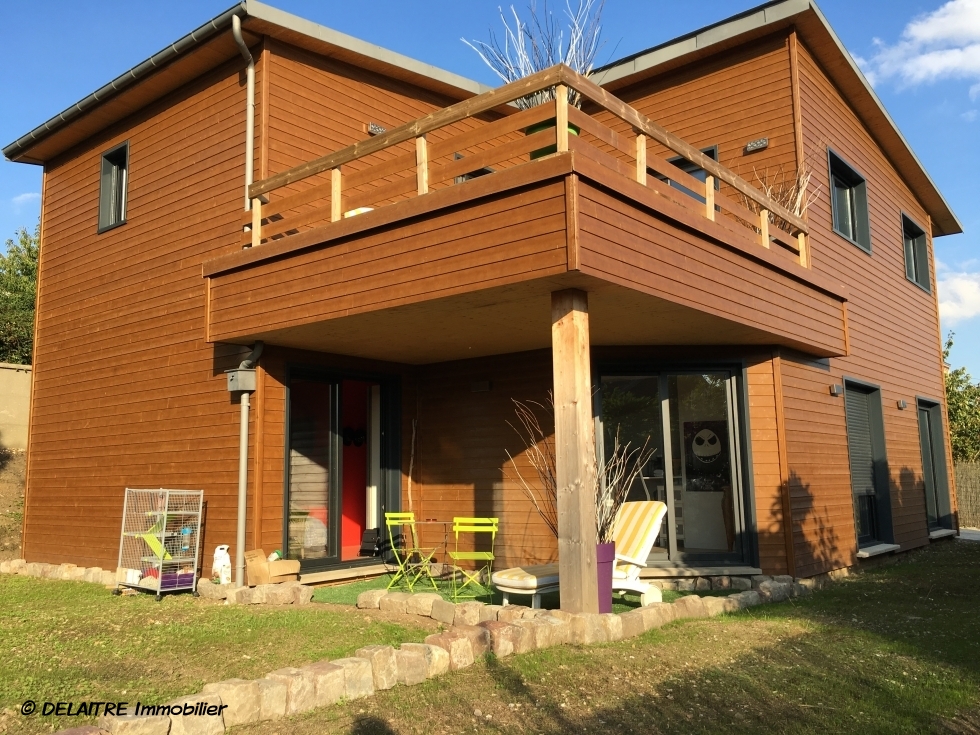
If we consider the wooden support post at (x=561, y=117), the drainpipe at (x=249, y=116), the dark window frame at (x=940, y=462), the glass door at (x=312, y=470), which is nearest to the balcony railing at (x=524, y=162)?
the wooden support post at (x=561, y=117)

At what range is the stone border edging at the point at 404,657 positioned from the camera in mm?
Answer: 3906

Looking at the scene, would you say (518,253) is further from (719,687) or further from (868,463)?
(868,463)

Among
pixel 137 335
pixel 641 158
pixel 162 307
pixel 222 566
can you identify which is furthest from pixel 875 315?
pixel 137 335

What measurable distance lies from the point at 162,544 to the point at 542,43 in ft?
21.0

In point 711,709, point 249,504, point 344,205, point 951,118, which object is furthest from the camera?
point 951,118

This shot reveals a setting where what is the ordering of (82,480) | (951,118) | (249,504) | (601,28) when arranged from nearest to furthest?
(249,504)
(601,28)
(82,480)
(951,118)

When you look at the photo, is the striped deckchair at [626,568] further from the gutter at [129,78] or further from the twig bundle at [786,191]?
the gutter at [129,78]

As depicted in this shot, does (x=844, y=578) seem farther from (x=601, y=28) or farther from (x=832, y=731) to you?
(x=601, y=28)

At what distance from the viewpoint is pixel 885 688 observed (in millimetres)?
4773

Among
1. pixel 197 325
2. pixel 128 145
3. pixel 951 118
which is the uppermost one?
pixel 951 118

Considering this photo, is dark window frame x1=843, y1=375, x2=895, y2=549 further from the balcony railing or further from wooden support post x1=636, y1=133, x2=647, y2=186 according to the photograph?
wooden support post x1=636, y1=133, x2=647, y2=186

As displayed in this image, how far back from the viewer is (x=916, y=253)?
15062 mm

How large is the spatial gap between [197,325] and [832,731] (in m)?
7.37

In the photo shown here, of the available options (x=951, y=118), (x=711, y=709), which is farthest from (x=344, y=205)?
(x=951, y=118)
